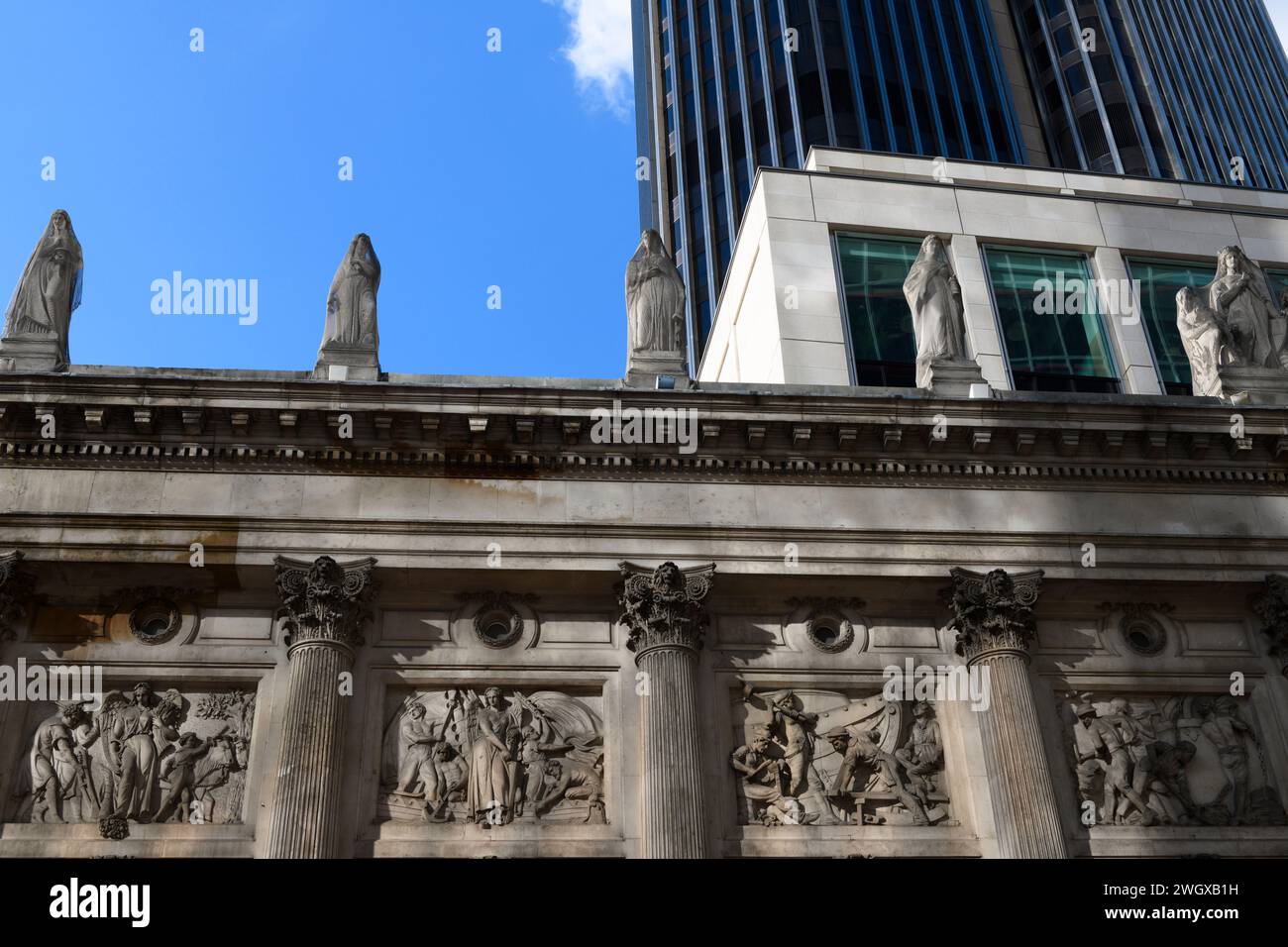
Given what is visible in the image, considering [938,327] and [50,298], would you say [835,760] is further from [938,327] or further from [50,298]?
[50,298]

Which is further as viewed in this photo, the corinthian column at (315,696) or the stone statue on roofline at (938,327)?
the stone statue on roofline at (938,327)

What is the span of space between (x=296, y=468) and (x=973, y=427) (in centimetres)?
1092

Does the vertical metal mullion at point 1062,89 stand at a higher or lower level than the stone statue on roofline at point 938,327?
higher

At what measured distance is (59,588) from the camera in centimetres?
1972

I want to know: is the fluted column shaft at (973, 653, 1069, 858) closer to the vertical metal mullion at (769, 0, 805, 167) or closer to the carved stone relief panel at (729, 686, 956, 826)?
the carved stone relief panel at (729, 686, 956, 826)

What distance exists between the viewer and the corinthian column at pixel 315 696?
17.6m

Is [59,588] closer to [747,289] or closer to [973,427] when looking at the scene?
[973,427]

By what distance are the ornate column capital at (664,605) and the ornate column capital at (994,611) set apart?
13.1 feet

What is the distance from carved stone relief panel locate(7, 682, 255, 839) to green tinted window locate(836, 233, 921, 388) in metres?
14.7

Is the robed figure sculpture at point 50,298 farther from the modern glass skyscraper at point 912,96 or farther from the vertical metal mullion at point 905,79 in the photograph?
the vertical metal mullion at point 905,79

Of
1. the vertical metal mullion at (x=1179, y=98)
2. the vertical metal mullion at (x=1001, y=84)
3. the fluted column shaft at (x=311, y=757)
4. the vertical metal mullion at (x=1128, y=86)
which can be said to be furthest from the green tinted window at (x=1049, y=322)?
the vertical metal mullion at (x=1179, y=98)

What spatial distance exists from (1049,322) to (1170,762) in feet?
39.6

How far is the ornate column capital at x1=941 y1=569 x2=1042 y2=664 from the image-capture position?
20312mm
